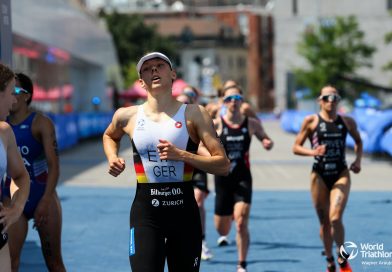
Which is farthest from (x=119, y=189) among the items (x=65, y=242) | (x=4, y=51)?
(x=4, y=51)

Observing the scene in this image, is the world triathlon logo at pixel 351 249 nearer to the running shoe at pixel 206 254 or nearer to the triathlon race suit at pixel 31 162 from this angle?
the running shoe at pixel 206 254

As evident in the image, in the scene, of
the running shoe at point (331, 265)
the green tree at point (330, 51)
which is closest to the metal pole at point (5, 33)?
the running shoe at point (331, 265)

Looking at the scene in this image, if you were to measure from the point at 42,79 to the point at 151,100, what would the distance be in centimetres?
2666

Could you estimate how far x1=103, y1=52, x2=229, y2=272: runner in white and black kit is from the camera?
5754 mm

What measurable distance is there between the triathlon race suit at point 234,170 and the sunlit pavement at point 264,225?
0.71m

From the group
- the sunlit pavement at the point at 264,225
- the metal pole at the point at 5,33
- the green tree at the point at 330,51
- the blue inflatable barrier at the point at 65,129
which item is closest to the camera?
the metal pole at the point at 5,33

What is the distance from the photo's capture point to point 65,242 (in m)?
11.6

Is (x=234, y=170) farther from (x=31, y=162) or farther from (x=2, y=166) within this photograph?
(x=2, y=166)

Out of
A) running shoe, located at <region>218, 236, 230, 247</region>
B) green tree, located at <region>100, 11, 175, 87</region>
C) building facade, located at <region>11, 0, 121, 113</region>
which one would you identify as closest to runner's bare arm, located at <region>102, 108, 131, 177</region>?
running shoe, located at <region>218, 236, 230, 247</region>

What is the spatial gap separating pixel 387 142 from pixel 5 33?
17.8 m

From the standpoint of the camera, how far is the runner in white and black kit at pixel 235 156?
31.7 feet

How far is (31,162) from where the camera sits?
23.0 feet

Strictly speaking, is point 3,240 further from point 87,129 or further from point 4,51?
point 87,129

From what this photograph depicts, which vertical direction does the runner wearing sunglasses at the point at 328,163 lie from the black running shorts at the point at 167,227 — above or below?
below
